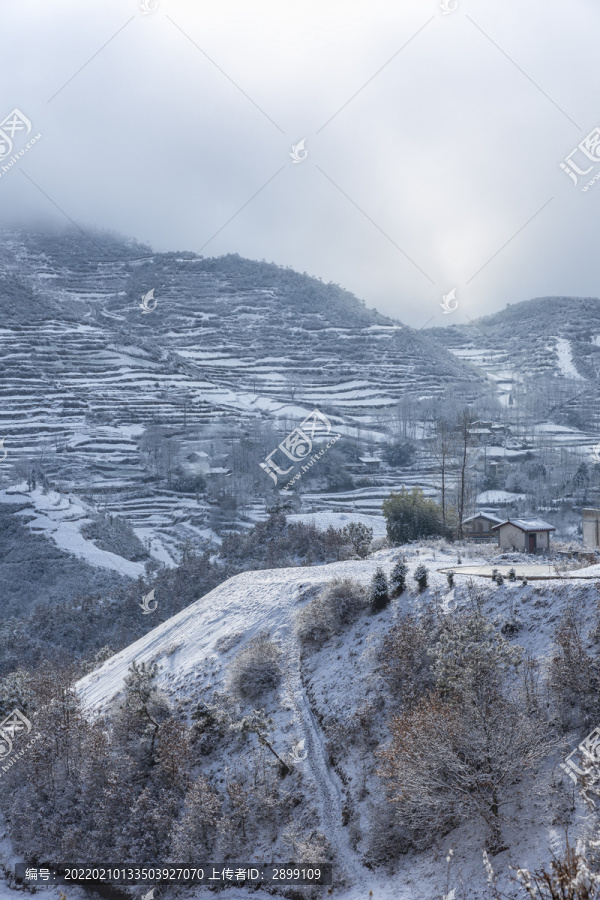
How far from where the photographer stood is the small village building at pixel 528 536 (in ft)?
94.2

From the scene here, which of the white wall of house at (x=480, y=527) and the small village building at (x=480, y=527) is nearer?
the small village building at (x=480, y=527)

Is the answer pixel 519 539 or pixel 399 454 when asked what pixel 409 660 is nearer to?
pixel 519 539

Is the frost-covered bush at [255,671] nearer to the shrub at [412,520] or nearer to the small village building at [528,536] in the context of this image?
the small village building at [528,536]

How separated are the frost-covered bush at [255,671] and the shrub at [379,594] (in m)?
3.18

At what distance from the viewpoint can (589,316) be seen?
170 meters

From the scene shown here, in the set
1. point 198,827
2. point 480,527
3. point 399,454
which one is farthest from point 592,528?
point 399,454

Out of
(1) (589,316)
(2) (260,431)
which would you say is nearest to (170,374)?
(2) (260,431)

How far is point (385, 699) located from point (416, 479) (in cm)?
6168

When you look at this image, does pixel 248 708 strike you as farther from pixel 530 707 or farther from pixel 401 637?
pixel 530 707

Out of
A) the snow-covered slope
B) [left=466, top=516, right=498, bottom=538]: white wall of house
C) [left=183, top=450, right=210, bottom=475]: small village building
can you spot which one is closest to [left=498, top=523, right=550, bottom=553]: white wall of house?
the snow-covered slope

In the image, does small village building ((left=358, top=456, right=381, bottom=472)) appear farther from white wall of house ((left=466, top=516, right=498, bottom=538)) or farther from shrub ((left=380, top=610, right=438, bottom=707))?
shrub ((left=380, top=610, right=438, bottom=707))

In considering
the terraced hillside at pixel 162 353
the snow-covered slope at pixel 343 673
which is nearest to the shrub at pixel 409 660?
the snow-covered slope at pixel 343 673

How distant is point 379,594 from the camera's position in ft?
69.2

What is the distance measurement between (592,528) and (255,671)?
60.0 feet
